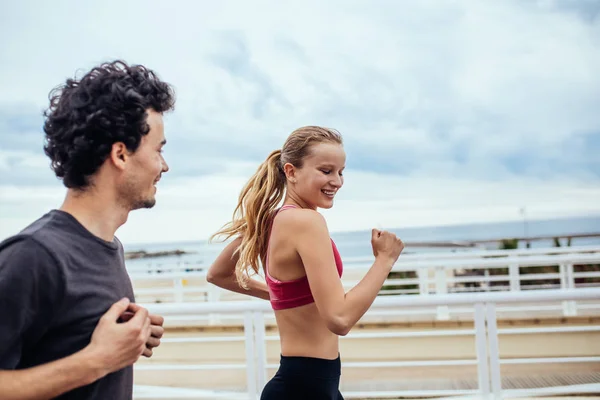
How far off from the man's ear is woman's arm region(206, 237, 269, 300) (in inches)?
31.8

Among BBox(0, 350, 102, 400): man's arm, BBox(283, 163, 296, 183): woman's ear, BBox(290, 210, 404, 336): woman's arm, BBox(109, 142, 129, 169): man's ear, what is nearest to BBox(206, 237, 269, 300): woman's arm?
BBox(283, 163, 296, 183): woman's ear

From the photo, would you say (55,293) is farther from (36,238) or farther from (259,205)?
(259,205)

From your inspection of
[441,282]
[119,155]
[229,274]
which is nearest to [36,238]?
[119,155]

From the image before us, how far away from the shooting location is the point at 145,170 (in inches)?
43.8

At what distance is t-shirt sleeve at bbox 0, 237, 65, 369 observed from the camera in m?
0.89

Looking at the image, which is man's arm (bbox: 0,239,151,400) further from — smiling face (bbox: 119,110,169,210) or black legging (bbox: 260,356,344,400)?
black legging (bbox: 260,356,344,400)

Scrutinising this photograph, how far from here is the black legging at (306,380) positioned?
1.58 m

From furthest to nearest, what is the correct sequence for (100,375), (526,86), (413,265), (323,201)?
(526,86) → (413,265) → (323,201) → (100,375)

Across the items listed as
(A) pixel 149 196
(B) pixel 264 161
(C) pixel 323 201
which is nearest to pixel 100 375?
(A) pixel 149 196

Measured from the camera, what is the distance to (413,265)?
20.1 feet

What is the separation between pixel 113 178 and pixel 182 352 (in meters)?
6.18

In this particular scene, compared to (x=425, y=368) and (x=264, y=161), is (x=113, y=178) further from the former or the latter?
(x=425, y=368)

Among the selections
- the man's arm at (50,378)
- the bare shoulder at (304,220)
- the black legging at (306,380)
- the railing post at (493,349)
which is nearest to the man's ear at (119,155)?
the man's arm at (50,378)

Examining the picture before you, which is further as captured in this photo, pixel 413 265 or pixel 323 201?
pixel 413 265
